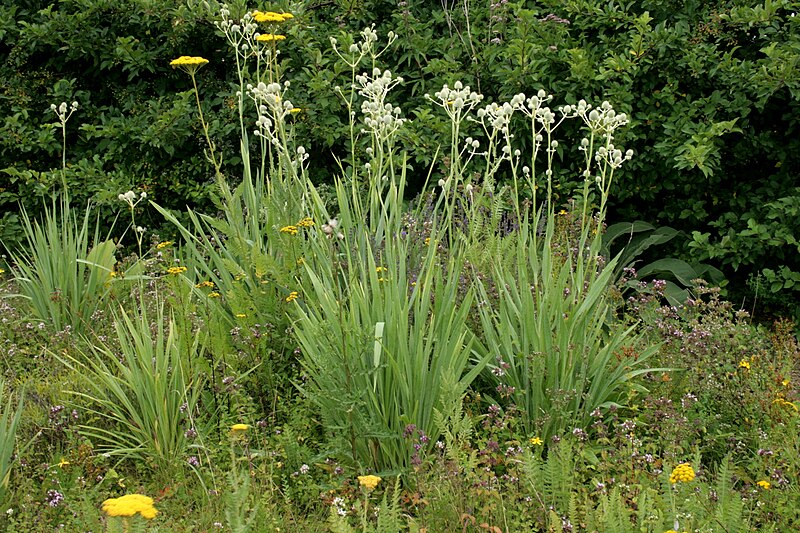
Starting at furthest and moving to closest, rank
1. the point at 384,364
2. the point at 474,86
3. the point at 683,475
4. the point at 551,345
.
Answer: the point at 474,86 → the point at 551,345 → the point at 384,364 → the point at 683,475

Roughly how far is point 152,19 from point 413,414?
4.40m

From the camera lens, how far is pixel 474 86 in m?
5.93

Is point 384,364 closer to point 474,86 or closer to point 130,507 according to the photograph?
point 130,507

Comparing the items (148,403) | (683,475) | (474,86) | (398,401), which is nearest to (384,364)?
(398,401)

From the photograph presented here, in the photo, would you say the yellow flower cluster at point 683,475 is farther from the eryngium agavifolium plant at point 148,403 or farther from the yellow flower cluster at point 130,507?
the eryngium agavifolium plant at point 148,403

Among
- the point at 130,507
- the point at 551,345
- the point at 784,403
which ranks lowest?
the point at 784,403

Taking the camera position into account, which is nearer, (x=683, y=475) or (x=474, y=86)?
(x=683, y=475)

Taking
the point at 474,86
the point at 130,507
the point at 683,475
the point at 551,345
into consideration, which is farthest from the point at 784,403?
the point at 474,86

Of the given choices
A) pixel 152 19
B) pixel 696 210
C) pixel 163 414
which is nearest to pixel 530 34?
pixel 696 210

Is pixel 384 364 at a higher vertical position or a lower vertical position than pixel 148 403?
higher

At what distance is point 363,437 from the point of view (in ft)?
9.98

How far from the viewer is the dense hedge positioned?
5398mm

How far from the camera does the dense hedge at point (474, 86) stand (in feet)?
17.7

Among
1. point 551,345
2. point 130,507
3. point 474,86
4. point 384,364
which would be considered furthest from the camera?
point 474,86
